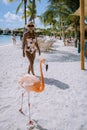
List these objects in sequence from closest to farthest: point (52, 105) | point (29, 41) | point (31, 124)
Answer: point (31, 124)
point (52, 105)
point (29, 41)

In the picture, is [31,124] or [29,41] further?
[29,41]

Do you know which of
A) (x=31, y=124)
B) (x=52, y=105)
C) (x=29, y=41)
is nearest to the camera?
(x=31, y=124)

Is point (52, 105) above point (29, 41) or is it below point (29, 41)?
below

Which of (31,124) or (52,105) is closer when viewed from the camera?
(31,124)

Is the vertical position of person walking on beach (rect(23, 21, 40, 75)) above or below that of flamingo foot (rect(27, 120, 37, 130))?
above

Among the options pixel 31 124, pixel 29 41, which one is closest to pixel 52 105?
pixel 31 124

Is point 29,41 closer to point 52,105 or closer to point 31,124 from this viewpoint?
point 52,105

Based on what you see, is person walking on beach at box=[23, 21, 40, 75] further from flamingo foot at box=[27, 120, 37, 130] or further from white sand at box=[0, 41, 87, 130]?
flamingo foot at box=[27, 120, 37, 130]

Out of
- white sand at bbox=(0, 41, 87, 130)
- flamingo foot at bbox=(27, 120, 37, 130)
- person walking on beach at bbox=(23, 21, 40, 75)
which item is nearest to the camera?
flamingo foot at bbox=(27, 120, 37, 130)

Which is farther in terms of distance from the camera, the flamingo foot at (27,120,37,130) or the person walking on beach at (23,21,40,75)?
the person walking on beach at (23,21,40,75)

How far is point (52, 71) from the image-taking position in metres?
9.34

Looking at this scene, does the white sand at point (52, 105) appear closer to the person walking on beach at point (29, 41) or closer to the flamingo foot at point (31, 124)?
the flamingo foot at point (31, 124)

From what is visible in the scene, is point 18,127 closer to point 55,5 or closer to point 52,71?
point 52,71

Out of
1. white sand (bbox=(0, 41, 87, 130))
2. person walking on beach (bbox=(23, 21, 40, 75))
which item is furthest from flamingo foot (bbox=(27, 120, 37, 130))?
person walking on beach (bbox=(23, 21, 40, 75))
